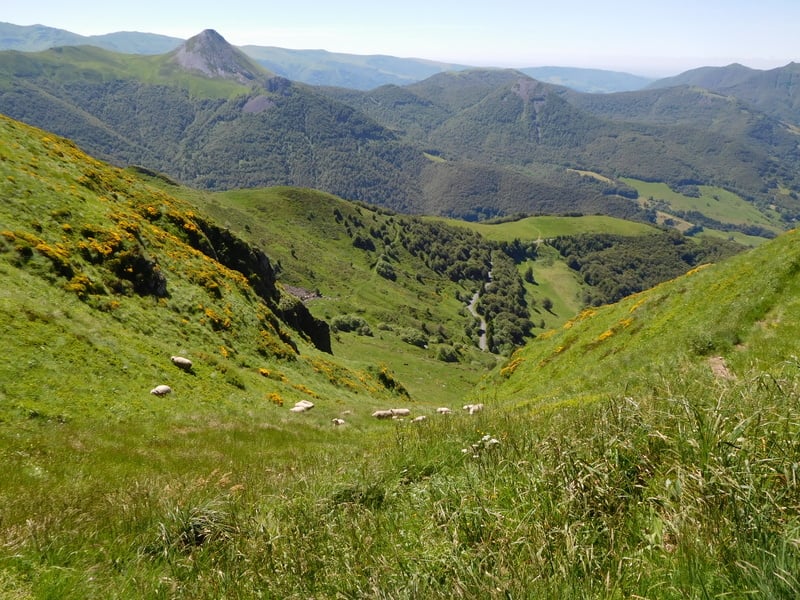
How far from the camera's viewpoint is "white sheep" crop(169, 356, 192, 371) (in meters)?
24.6

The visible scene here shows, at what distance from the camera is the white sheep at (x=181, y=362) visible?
24641 millimetres

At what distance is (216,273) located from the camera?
4069cm

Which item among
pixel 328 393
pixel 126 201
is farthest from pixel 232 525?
pixel 126 201

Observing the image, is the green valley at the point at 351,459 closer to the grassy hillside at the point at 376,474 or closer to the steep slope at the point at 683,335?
the grassy hillside at the point at 376,474

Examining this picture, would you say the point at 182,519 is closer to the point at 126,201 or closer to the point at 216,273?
the point at 216,273

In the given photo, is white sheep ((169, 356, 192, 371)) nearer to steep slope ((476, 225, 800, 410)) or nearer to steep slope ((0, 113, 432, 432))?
steep slope ((0, 113, 432, 432))

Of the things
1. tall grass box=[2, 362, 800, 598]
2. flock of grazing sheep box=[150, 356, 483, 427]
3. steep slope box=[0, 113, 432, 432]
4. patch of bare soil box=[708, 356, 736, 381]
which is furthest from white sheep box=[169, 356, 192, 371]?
patch of bare soil box=[708, 356, 736, 381]

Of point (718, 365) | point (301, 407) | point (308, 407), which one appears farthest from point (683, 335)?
point (301, 407)

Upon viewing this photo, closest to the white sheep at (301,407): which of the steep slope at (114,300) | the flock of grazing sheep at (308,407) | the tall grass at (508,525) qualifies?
the flock of grazing sheep at (308,407)

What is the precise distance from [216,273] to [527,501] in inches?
1550

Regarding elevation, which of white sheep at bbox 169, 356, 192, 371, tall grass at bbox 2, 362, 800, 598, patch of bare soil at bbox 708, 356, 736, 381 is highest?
tall grass at bbox 2, 362, 800, 598

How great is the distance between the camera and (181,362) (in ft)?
80.9

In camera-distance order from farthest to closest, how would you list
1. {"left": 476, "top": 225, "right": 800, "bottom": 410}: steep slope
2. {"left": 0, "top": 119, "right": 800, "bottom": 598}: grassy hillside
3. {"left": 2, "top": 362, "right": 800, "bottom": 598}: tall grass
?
{"left": 476, "top": 225, "right": 800, "bottom": 410}: steep slope → {"left": 0, "top": 119, "right": 800, "bottom": 598}: grassy hillside → {"left": 2, "top": 362, "right": 800, "bottom": 598}: tall grass

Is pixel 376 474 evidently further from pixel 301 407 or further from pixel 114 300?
pixel 114 300
